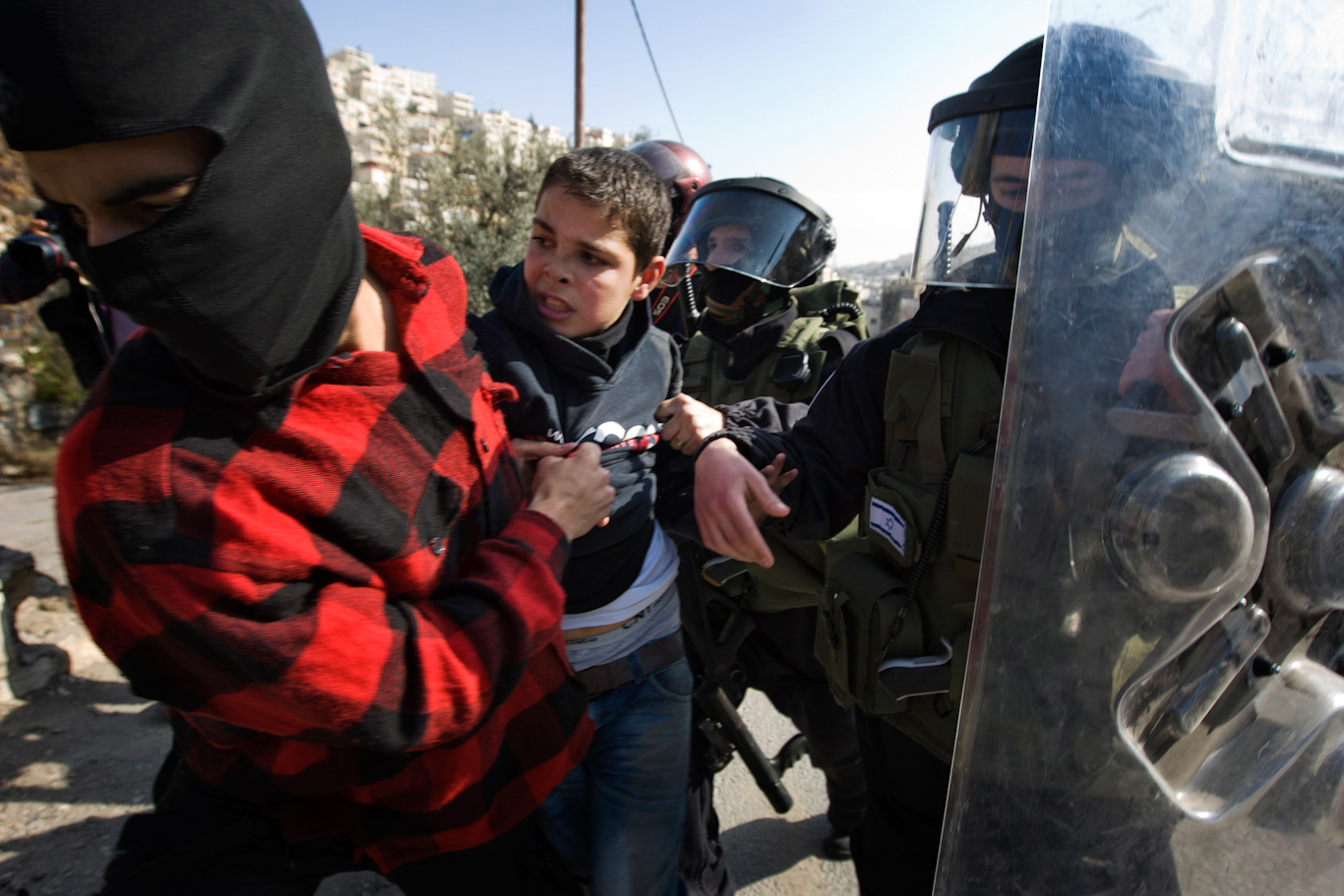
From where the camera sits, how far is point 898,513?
1331 mm

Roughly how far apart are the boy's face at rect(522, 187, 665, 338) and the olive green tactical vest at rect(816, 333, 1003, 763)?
582 mm

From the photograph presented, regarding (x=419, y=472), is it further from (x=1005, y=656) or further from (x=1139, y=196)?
(x=1139, y=196)

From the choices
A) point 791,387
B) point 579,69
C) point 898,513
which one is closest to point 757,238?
point 791,387

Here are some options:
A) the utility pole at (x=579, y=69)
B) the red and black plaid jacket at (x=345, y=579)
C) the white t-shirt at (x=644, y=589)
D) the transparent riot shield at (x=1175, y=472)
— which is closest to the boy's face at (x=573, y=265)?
the red and black plaid jacket at (x=345, y=579)

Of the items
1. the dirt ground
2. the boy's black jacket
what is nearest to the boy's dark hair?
the boy's black jacket

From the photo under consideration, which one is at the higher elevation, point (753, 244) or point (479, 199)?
point (753, 244)

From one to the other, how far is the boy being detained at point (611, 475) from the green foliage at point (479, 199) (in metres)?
9.39

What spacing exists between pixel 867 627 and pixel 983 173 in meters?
0.87

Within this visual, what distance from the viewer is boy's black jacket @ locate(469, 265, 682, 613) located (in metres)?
1.37

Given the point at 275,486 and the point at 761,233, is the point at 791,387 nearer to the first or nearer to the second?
the point at 761,233

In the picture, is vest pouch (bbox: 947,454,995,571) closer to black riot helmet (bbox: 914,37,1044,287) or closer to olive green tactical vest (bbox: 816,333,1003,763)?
olive green tactical vest (bbox: 816,333,1003,763)

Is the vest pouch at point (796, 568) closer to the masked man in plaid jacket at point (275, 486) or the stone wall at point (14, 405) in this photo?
the masked man in plaid jacket at point (275, 486)

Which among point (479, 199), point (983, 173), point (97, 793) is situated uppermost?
point (983, 173)

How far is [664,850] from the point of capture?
1.40 metres
